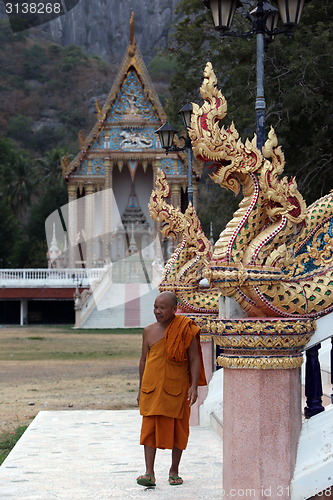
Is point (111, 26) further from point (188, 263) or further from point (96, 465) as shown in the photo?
point (96, 465)

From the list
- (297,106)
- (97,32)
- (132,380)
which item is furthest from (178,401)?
(97,32)

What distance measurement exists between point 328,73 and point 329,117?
939mm

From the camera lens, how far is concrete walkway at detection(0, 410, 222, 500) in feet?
19.5

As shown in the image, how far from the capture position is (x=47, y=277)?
35.1 meters

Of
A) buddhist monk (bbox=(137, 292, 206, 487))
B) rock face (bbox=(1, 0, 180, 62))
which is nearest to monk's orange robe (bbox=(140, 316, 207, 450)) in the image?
buddhist monk (bbox=(137, 292, 206, 487))

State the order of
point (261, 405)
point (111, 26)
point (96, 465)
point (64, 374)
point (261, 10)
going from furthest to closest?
point (111, 26) → point (64, 374) → point (261, 10) → point (96, 465) → point (261, 405)

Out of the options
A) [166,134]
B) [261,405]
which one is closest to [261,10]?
[261,405]

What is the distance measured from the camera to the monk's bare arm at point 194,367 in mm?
5836

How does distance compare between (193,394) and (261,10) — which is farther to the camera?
(261,10)

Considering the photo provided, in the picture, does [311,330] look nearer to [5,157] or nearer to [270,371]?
[270,371]

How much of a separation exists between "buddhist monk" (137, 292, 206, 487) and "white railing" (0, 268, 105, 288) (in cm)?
2791

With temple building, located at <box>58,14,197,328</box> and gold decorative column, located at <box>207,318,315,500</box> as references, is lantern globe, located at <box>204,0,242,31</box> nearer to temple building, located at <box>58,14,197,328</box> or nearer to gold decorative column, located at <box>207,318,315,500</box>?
gold decorative column, located at <box>207,318,315,500</box>

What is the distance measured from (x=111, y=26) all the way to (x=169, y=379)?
102237mm

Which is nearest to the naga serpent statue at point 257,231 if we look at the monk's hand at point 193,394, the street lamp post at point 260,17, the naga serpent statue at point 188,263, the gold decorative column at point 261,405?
the gold decorative column at point 261,405
